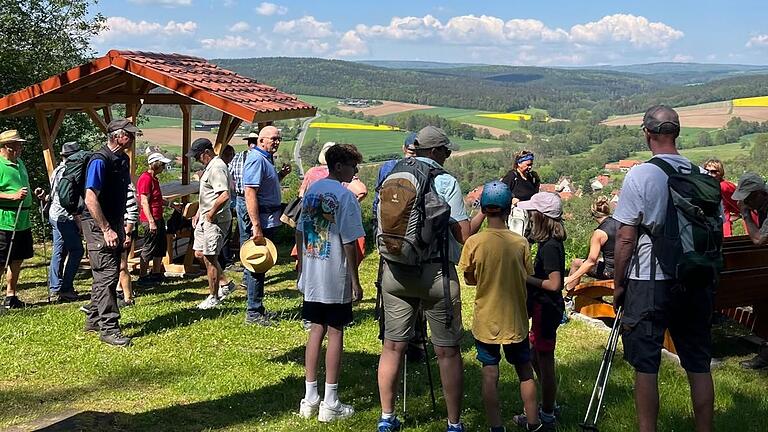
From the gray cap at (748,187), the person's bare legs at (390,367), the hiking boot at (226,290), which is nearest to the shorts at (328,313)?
the person's bare legs at (390,367)

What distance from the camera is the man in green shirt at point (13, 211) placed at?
23.0ft

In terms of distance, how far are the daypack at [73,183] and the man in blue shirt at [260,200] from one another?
1299mm

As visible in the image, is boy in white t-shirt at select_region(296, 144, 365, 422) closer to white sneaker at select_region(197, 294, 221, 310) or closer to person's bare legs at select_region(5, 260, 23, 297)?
white sneaker at select_region(197, 294, 221, 310)

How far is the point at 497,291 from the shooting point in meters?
3.80

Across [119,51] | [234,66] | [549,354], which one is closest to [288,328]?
[549,354]

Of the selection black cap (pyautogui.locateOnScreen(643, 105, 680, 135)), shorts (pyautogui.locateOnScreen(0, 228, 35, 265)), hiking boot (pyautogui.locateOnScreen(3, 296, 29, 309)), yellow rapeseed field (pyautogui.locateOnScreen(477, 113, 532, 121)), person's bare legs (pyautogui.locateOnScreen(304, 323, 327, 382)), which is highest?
black cap (pyautogui.locateOnScreen(643, 105, 680, 135))

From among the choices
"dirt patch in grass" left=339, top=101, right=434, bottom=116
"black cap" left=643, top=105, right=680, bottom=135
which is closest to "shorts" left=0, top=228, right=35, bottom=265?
"black cap" left=643, top=105, right=680, bottom=135

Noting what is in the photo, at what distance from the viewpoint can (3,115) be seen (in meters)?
8.97

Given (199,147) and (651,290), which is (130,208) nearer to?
(199,147)

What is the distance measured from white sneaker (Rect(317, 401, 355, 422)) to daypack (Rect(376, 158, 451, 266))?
112cm

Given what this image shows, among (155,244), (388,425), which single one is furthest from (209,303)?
(388,425)

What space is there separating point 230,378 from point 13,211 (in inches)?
136

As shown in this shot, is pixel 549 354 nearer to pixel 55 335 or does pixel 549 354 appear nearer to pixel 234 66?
pixel 55 335

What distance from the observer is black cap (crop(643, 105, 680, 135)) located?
3455 millimetres
